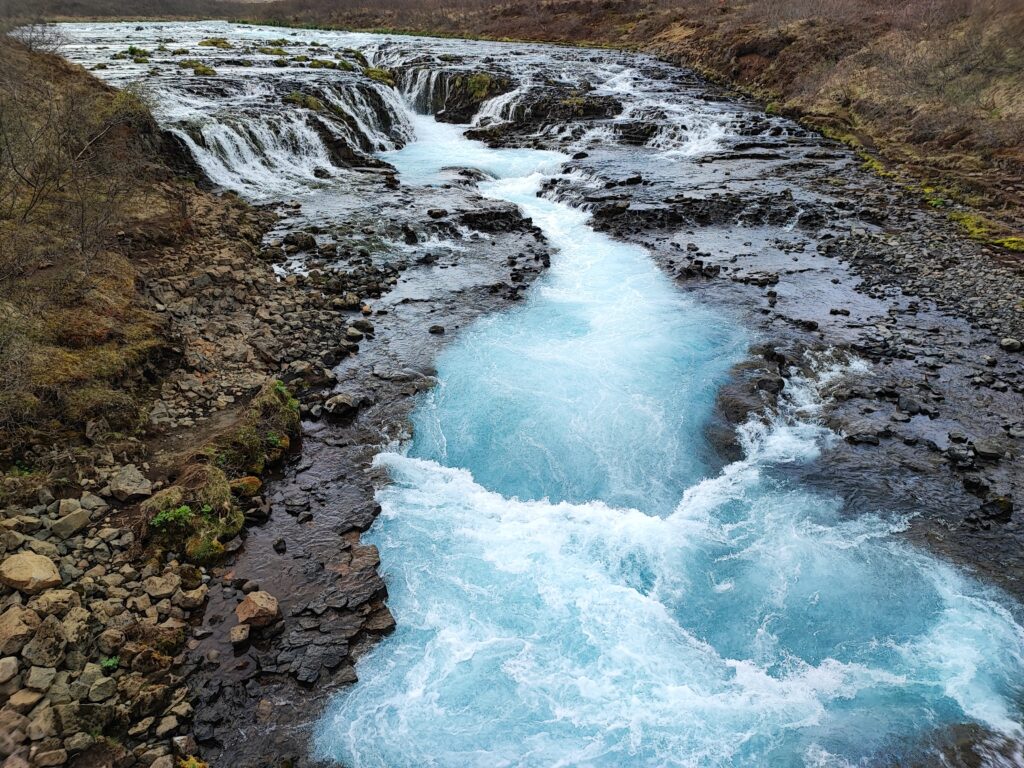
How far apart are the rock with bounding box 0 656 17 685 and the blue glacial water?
3.03 meters

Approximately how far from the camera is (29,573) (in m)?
6.29

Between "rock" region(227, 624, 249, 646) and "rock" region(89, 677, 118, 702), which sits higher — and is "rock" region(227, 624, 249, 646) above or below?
below

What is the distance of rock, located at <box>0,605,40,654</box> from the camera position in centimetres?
571

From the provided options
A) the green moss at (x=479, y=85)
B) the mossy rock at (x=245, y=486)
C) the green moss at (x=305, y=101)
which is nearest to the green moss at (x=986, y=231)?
the mossy rock at (x=245, y=486)

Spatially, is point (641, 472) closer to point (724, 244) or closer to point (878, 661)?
point (878, 661)

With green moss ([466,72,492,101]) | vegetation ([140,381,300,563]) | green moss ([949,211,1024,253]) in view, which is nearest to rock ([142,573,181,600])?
vegetation ([140,381,300,563])

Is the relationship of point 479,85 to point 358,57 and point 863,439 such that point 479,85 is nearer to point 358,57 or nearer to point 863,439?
point 358,57

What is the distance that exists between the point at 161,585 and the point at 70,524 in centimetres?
139

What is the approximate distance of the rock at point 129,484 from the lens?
7.80 m

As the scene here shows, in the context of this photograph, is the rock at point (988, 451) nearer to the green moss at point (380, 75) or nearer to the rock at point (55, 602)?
the rock at point (55, 602)

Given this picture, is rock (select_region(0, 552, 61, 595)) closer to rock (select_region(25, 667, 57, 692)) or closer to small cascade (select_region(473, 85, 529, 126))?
rock (select_region(25, 667, 57, 692))

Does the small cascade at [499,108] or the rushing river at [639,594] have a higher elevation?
the small cascade at [499,108]

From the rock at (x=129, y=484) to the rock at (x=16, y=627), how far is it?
1.95m

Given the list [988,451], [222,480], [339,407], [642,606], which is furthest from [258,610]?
[988,451]
